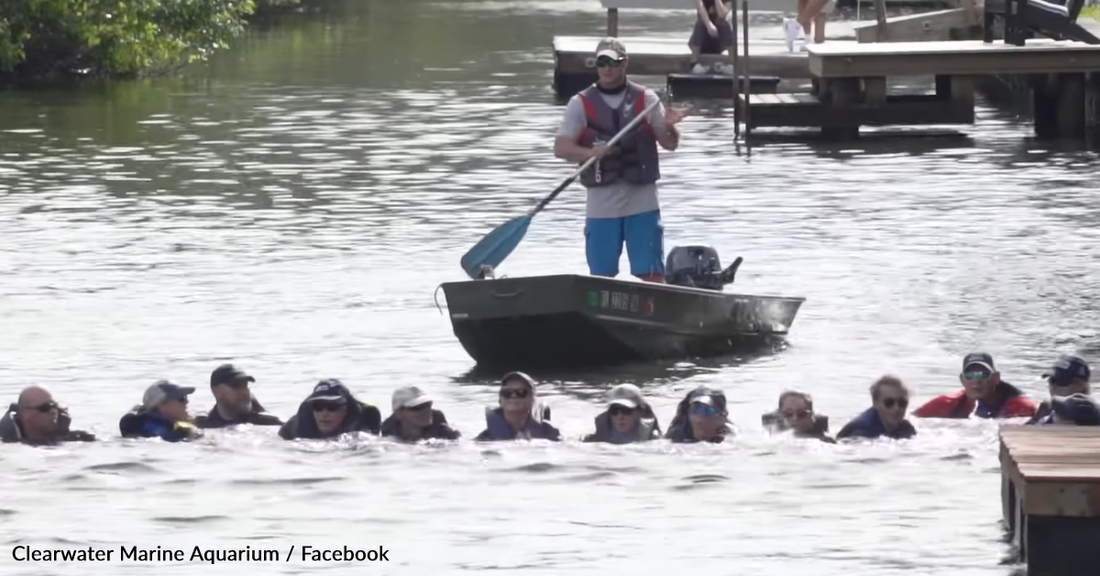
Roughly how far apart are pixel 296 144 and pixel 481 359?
628 inches

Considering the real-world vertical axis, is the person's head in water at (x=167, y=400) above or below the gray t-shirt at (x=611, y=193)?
below

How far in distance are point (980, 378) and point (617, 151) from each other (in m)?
3.21

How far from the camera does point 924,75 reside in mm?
33062

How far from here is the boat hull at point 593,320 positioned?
55.2 ft

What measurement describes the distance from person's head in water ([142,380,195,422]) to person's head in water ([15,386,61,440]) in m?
0.58

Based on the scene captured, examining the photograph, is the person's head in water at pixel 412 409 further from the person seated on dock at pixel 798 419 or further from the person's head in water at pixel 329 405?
the person seated on dock at pixel 798 419

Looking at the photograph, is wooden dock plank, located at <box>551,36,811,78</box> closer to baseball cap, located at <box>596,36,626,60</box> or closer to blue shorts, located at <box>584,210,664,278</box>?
blue shorts, located at <box>584,210,664,278</box>

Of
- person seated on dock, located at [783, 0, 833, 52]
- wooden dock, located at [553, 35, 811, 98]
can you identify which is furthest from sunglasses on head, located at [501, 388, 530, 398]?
wooden dock, located at [553, 35, 811, 98]

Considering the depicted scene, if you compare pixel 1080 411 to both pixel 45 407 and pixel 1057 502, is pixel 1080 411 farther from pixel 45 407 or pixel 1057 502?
pixel 45 407

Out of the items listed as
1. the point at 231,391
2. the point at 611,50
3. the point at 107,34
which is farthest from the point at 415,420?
the point at 107,34

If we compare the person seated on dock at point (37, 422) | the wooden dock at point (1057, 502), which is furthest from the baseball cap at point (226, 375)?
the wooden dock at point (1057, 502)

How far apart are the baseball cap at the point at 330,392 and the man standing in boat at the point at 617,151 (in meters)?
2.78

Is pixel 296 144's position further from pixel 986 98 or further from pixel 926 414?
pixel 926 414

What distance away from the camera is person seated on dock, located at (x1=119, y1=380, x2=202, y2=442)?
1521 cm
